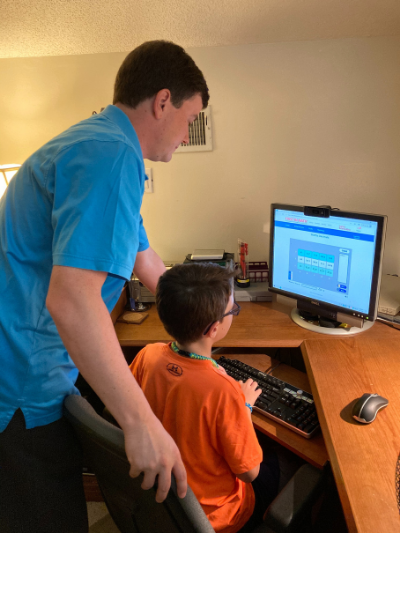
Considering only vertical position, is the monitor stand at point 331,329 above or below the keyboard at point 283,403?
above

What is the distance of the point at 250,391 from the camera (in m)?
1.33

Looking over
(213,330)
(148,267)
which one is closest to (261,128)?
(148,267)

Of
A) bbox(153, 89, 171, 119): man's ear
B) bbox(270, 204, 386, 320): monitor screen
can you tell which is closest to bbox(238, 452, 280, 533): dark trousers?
bbox(270, 204, 386, 320): monitor screen

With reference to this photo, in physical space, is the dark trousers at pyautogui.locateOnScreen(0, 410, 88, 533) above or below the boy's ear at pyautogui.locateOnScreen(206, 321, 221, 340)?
below

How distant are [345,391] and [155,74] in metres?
1.02

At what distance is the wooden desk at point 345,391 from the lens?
2.93ft

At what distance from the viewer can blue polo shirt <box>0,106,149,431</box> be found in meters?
0.73

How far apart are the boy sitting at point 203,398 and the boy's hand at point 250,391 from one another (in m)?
0.23

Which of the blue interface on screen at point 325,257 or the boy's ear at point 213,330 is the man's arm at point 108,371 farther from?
the blue interface on screen at point 325,257

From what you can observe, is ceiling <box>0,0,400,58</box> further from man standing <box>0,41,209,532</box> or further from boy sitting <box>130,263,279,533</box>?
boy sitting <box>130,263,279,533</box>

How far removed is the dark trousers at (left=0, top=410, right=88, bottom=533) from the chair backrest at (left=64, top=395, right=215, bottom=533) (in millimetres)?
104

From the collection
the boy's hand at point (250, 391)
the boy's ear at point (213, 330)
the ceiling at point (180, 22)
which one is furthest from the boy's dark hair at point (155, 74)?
the boy's hand at point (250, 391)

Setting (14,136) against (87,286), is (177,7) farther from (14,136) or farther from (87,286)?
(87,286)

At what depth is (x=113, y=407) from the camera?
0.71 meters
